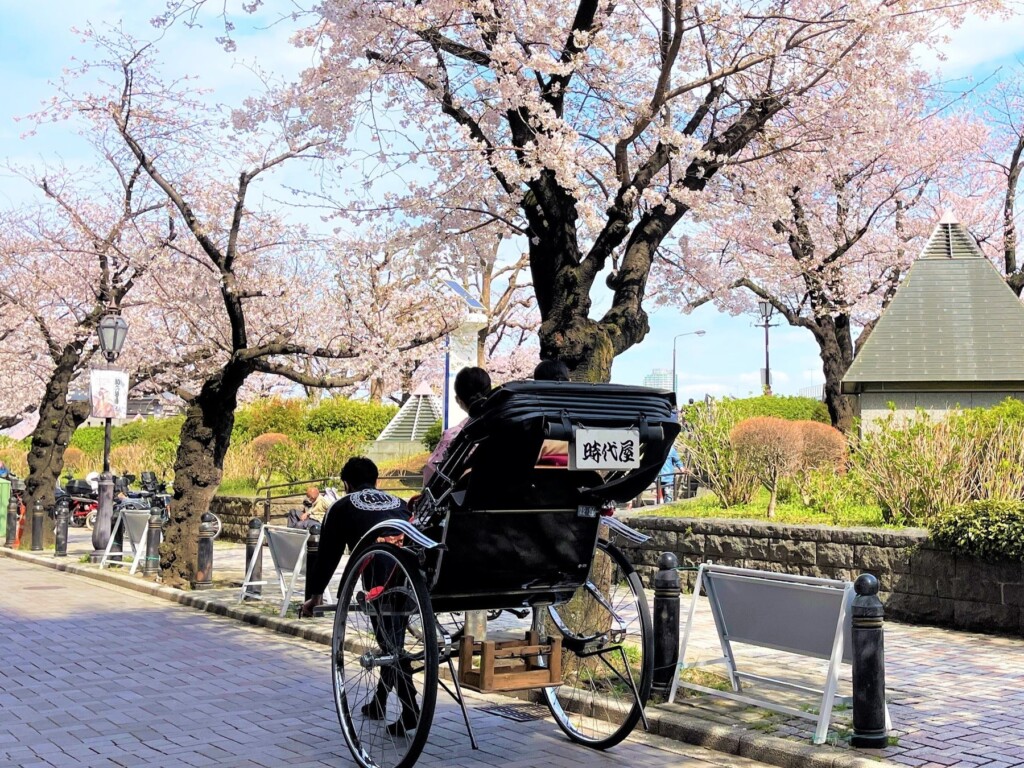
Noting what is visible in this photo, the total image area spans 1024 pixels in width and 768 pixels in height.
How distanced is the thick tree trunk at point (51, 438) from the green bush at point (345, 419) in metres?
10.2

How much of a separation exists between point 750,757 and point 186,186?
51.2 feet

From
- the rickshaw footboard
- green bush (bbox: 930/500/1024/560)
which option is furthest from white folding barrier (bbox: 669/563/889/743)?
green bush (bbox: 930/500/1024/560)

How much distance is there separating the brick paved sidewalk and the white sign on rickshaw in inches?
82.9

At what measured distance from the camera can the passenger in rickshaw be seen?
612 centimetres

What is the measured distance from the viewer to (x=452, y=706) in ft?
25.5

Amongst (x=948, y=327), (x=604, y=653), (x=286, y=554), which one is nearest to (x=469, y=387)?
(x=604, y=653)

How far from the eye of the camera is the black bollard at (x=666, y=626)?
730 cm

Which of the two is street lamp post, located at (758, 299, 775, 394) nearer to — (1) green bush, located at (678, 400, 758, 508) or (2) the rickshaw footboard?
(1) green bush, located at (678, 400, 758, 508)

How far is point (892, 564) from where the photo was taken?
10844mm

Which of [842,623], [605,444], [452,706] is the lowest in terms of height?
[452,706]

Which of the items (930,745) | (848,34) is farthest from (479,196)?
(930,745)

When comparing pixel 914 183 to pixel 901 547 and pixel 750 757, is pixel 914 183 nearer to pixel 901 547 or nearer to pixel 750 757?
pixel 901 547

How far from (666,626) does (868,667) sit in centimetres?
158

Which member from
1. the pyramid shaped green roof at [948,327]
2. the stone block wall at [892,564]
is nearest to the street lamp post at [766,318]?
the pyramid shaped green roof at [948,327]
